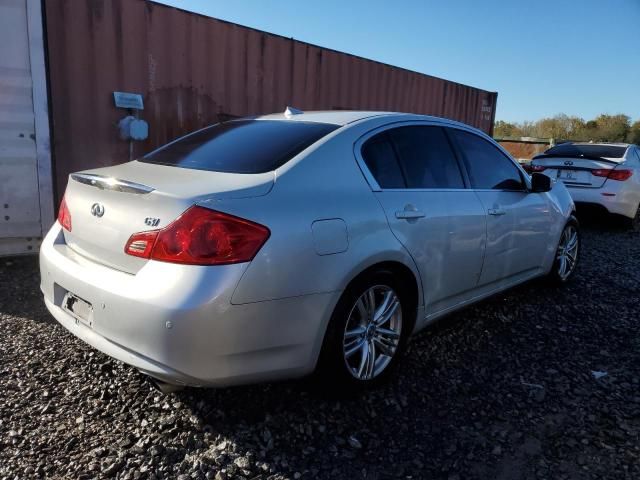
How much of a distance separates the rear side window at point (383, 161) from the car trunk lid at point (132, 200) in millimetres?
663

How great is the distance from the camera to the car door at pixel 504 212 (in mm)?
3434

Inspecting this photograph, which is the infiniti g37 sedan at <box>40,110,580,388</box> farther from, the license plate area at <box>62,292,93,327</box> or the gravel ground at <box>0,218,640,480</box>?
the gravel ground at <box>0,218,640,480</box>

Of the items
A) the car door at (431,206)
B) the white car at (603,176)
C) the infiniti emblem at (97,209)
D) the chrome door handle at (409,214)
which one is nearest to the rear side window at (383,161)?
the car door at (431,206)

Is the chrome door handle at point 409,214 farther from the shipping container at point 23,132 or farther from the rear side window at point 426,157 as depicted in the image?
the shipping container at point 23,132

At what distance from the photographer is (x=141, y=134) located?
560 cm

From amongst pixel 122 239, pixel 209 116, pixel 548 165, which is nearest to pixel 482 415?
pixel 122 239

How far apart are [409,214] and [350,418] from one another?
1102mm

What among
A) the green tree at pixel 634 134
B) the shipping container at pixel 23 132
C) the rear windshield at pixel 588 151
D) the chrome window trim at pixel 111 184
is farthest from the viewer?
the green tree at pixel 634 134

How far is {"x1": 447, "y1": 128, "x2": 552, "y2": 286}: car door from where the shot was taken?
3.43 m

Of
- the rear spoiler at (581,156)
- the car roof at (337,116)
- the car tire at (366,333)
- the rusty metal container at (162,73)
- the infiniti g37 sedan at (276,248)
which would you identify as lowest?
the car tire at (366,333)

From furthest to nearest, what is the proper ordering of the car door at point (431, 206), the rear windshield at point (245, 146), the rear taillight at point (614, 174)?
the rear taillight at point (614, 174), the car door at point (431, 206), the rear windshield at point (245, 146)

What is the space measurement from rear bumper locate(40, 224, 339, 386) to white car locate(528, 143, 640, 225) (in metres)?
6.95

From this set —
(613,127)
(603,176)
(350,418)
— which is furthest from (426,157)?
(613,127)

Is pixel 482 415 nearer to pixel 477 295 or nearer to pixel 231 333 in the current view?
pixel 477 295
